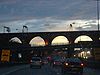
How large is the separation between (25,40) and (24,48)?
11399 millimetres

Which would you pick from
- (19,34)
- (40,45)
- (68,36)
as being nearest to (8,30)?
(19,34)

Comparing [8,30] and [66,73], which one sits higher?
[8,30]

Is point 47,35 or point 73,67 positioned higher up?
point 47,35

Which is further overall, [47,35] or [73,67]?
[47,35]

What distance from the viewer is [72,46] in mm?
144875

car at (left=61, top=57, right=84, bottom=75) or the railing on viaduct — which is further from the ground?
the railing on viaduct

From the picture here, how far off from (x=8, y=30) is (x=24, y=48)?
14.0 metres

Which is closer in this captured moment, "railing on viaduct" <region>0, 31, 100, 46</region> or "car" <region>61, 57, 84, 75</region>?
"car" <region>61, 57, 84, 75</region>

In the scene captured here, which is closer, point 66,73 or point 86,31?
point 66,73

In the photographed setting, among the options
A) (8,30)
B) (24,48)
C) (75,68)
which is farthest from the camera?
(8,30)

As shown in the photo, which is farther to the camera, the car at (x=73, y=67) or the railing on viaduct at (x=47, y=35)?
the railing on viaduct at (x=47, y=35)

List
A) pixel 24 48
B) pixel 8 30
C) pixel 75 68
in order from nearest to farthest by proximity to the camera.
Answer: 1. pixel 75 68
2. pixel 24 48
3. pixel 8 30

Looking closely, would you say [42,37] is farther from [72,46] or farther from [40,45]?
[72,46]

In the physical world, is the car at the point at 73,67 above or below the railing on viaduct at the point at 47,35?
below
